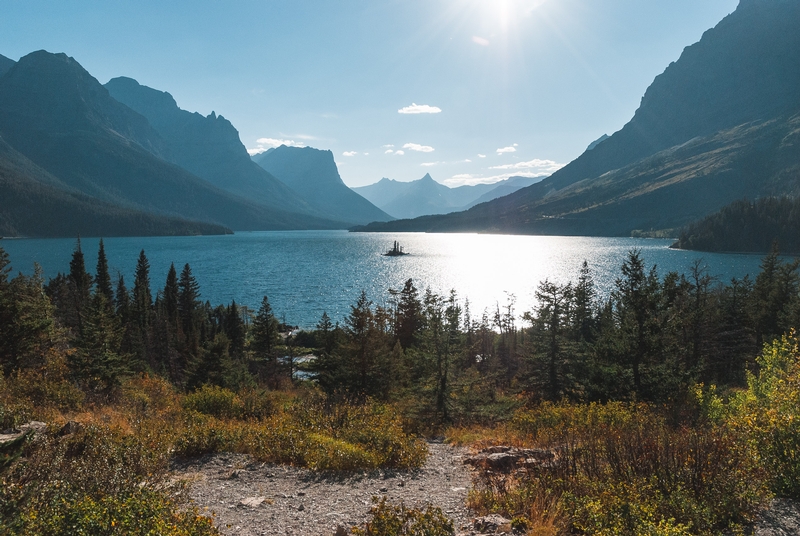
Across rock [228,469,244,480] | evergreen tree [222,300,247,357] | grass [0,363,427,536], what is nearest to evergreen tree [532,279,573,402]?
grass [0,363,427,536]

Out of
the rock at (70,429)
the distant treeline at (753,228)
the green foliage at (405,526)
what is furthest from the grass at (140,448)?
the distant treeline at (753,228)

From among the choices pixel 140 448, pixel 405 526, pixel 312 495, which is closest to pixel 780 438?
pixel 405 526

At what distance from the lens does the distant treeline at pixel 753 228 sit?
174125 mm

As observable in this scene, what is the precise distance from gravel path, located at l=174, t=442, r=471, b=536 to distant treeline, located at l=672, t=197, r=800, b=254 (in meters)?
221

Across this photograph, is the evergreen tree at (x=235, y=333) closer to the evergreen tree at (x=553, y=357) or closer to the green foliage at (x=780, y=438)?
the evergreen tree at (x=553, y=357)

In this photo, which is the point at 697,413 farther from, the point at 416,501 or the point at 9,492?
the point at 9,492

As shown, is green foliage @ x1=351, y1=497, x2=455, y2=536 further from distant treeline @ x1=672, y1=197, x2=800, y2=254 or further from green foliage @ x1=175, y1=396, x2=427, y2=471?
distant treeline @ x1=672, y1=197, x2=800, y2=254

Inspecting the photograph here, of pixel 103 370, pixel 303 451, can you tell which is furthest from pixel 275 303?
pixel 303 451

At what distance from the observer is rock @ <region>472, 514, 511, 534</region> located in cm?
801

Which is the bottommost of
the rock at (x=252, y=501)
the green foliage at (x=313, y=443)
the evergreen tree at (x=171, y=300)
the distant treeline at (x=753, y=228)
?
the evergreen tree at (x=171, y=300)

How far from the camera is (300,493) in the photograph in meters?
10.2

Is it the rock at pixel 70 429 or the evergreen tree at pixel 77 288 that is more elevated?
the rock at pixel 70 429

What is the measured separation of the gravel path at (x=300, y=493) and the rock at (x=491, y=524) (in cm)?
37

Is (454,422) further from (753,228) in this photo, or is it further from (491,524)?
(753,228)
